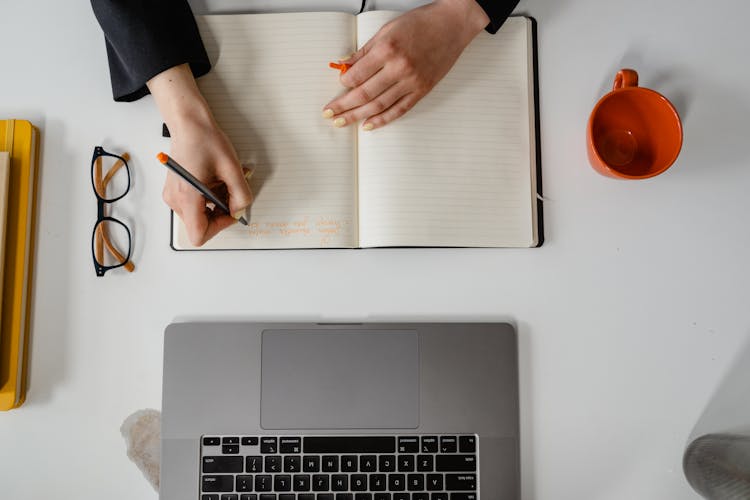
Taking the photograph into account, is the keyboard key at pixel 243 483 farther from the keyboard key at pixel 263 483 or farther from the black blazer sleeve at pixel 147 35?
the black blazer sleeve at pixel 147 35

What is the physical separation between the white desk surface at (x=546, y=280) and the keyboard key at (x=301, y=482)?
19cm

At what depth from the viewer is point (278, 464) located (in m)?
0.63

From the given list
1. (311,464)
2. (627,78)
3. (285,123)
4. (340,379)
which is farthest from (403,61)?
(311,464)

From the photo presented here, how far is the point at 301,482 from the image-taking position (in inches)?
24.7

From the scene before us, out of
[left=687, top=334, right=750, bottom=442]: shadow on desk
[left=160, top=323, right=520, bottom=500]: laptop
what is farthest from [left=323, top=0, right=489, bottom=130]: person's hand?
[left=687, top=334, right=750, bottom=442]: shadow on desk

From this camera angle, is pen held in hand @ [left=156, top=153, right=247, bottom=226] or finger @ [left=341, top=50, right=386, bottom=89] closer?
pen held in hand @ [left=156, top=153, right=247, bottom=226]

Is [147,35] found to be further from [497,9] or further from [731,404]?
[731,404]

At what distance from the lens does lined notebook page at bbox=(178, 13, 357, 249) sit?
2.15 feet

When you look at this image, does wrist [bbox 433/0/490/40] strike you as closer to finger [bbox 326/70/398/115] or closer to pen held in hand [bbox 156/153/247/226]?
finger [bbox 326/70/398/115]

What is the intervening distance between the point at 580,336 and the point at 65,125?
2.31 feet

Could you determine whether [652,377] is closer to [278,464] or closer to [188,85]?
[278,464]

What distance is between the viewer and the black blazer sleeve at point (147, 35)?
0.62 m

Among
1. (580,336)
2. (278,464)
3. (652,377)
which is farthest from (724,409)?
(278,464)

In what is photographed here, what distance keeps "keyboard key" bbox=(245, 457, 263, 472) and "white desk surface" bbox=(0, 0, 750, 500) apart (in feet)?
0.46
